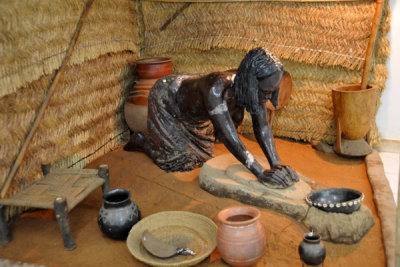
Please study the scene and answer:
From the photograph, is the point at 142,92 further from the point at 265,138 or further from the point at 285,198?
the point at 285,198

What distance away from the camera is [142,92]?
4566 mm

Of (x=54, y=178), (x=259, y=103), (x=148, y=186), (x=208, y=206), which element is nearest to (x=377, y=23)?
(x=259, y=103)

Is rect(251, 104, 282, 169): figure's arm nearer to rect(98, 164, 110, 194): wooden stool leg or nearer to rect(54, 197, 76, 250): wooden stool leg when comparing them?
rect(98, 164, 110, 194): wooden stool leg

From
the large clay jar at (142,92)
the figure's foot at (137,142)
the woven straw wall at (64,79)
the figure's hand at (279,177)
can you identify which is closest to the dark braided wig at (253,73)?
the figure's hand at (279,177)

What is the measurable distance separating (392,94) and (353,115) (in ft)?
2.05

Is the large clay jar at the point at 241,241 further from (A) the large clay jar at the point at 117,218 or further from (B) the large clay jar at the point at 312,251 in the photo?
(A) the large clay jar at the point at 117,218

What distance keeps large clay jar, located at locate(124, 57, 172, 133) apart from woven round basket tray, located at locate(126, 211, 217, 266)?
71.1 inches

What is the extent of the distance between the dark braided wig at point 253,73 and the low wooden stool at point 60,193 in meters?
1.26

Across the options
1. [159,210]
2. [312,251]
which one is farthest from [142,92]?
[312,251]

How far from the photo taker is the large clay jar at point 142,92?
455cm

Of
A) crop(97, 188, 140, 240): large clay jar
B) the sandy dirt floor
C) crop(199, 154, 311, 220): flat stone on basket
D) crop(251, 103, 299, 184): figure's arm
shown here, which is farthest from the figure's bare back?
crop(97, 188, 140, 240): large clay jar

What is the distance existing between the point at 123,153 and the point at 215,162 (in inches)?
50.8

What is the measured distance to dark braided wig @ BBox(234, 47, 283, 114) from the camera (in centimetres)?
294

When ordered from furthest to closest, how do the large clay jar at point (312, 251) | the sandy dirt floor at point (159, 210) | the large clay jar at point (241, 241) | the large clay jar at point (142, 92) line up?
1. the large clay jar at point (142, 92)
2. the sandy dirt floor at point (159, 210)
3. the large clay jar at point (241, 241)
4. the large clay jar at point (312, 251)
